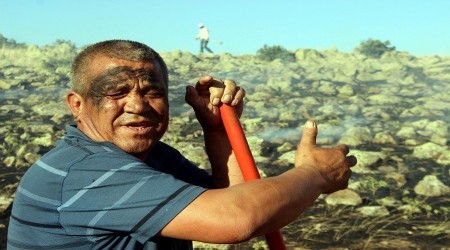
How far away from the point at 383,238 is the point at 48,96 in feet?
31.4

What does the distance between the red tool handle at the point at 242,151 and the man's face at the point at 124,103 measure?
0.42 meters

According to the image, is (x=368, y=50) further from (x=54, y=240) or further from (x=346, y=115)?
(x=54, y=240)

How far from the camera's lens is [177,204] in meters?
1.58

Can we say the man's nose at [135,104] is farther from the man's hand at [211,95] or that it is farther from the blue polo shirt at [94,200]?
the man's hand at [211,95]

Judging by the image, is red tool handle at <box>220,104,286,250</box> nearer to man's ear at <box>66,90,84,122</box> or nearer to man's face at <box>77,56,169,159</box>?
man's face at <box>77,56,169,159</box>

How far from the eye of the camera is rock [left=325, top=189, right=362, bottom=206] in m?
5.96

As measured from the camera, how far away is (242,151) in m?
2.30

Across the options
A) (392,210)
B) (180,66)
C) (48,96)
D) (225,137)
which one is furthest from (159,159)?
(180,66)

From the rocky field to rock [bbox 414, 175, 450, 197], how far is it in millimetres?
13

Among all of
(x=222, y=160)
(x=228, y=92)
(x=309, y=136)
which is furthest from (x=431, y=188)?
(x=309, y=136)

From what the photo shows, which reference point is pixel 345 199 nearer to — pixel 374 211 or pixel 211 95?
pixel 374 211

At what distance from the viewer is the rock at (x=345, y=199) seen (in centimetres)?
596

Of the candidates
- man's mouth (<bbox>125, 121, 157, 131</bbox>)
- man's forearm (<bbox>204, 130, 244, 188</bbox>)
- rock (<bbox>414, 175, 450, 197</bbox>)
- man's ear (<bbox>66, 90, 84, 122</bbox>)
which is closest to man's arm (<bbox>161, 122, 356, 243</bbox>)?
man's mouth (<bbox>125, 121, 157, 131</bbox>)

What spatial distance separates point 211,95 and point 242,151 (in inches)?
12.4
